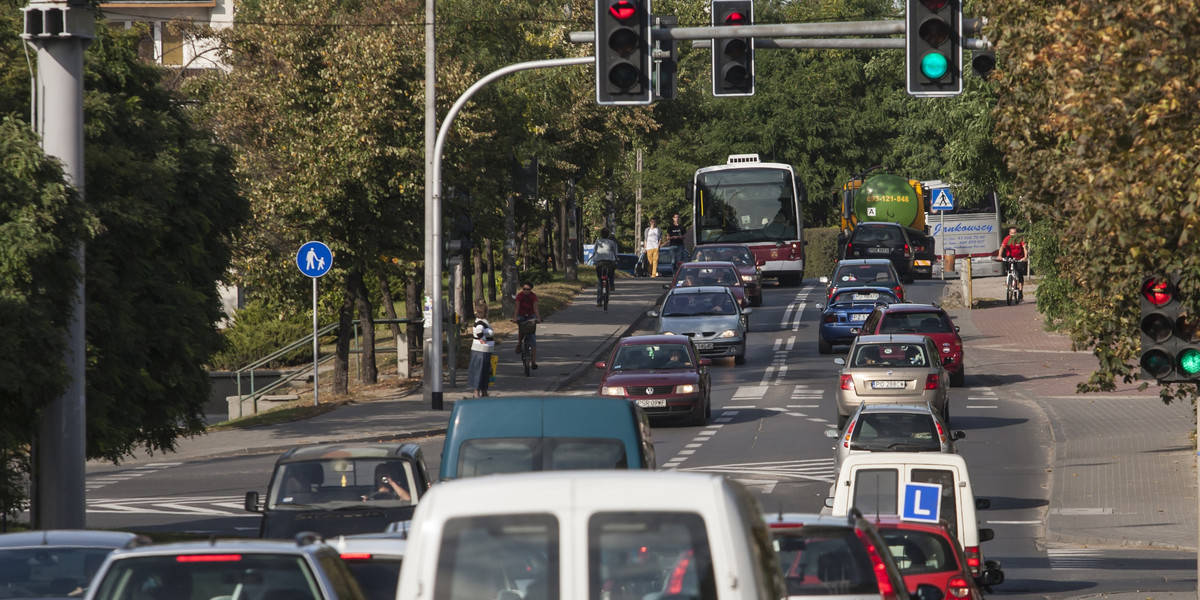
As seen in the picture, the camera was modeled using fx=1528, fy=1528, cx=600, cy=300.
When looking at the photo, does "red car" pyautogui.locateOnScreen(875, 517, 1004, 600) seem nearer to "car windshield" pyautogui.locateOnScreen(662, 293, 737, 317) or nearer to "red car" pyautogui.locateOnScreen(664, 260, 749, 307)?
"car windshield" pyautogui.locateOnScreen(662, 293, 737, 317)

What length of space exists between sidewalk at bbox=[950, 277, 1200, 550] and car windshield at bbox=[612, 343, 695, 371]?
621 centimetres

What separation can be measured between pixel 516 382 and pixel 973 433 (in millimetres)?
10173

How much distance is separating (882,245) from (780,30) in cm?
3653

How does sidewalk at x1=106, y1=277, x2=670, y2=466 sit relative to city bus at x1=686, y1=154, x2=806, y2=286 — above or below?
below

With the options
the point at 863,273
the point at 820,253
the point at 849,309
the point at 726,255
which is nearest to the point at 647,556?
the point at 849,309

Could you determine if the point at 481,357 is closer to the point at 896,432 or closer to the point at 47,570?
the point at 896,432

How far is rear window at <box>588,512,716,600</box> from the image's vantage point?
4.87 meters

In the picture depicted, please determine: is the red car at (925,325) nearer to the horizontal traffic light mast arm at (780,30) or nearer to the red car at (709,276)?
the red car at (709,276)

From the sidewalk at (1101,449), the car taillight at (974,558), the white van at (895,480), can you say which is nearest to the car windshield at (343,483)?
the white van at (895,480)

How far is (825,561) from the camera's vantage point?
841 centimetres

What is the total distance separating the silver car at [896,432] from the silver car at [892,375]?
5.42 metres

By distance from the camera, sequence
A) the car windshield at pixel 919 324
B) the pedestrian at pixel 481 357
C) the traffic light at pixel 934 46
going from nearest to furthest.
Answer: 1. the traffic light at pixel 934 46
2. the pedestrian at pixel 481 357
3. the car windshield at pixel 919 324

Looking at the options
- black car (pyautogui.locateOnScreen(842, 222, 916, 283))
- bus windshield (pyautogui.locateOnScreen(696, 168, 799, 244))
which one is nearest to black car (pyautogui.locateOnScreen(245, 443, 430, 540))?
black car (pyautogui.locateOnScreen(842, 222, 916, 283))

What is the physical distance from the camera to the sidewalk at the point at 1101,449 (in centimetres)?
1812
